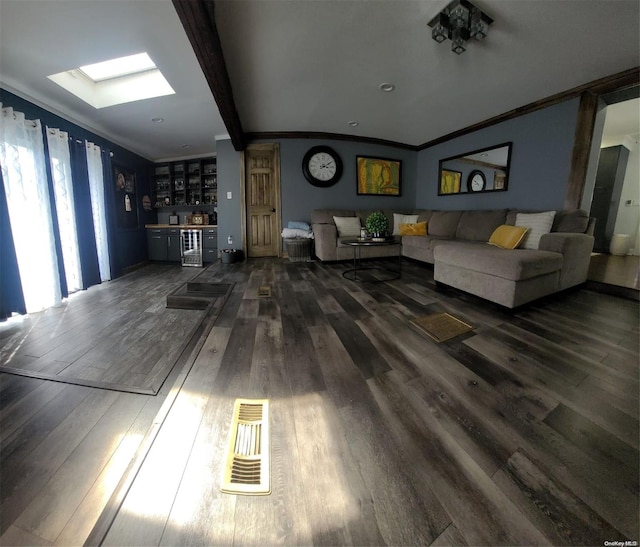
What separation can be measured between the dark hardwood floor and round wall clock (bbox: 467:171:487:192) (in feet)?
10.0

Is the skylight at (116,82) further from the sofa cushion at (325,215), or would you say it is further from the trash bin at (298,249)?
the sofa cushion at (325,215)

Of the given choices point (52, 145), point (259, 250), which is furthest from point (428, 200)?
point (52, 145)

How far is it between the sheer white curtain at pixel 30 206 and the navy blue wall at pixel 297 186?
2321 millimetres

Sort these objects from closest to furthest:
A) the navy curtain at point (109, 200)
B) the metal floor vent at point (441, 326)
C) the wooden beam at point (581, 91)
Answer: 1. the metal floor vent at point (441, 326)
2. the wooden beam at point (581, 91)
3. the navy curtain at point (109, 200)

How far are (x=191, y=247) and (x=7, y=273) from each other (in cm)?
282

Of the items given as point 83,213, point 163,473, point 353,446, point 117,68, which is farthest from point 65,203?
point 353,446

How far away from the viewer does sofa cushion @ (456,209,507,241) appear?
3.49m

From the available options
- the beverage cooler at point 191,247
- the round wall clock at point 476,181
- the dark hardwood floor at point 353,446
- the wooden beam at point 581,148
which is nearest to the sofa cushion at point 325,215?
the round wall clock at point 476,181

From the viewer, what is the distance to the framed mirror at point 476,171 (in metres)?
3.63

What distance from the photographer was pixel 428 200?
5.06 meters

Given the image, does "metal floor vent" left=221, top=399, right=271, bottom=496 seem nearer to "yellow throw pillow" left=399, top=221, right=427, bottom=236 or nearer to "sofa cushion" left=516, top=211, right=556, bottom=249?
"sofa cushion" left=516, top=211, right=556, bottom=249

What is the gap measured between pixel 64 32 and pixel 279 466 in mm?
3244

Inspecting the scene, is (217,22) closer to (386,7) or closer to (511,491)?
(386,7)

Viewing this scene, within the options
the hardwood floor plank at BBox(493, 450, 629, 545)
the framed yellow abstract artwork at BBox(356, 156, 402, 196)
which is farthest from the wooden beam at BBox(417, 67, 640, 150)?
the hardwood floor plank at BBox(493, 450, 629, 545)
